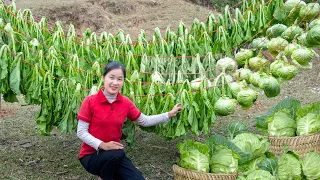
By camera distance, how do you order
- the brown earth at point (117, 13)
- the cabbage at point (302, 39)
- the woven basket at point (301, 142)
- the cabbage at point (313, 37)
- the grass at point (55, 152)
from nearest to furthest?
the cabbage at point (313, 37) < the cabbage at point (302, 39) < the woven basket at point (301, 142) < the grass at point (55, 152) < the brown earth at point (117, 13)

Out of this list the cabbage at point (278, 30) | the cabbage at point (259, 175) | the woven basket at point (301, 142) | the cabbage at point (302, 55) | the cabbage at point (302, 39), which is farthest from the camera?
the cabbage at point (278, 30)

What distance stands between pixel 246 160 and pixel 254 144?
0.18 m

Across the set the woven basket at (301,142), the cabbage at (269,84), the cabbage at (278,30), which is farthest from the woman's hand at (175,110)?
the cabbage at (278,30)

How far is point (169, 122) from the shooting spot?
3.84 metres

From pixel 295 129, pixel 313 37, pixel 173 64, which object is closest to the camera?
pixel 313 37

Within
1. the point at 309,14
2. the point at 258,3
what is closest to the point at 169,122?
the point at 309,14

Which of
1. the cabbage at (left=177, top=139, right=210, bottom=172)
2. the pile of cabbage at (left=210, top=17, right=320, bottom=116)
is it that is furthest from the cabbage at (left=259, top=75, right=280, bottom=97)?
the cabbage at (left=177, top=139, right=210, bottom=172)

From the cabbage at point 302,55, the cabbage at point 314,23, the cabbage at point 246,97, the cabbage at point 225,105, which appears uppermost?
the cabbage at point 314,23

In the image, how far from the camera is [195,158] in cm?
334

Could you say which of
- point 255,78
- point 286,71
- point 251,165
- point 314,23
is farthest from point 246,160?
point 314,23

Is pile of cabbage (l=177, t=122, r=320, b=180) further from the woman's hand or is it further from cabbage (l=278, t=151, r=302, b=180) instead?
the woman's hand

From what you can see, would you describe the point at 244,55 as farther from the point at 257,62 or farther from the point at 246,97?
the point at 246,97

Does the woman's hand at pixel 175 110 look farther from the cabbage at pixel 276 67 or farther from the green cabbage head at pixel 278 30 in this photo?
the green cabbage head at pixel 278 30

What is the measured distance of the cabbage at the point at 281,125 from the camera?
376 cm
